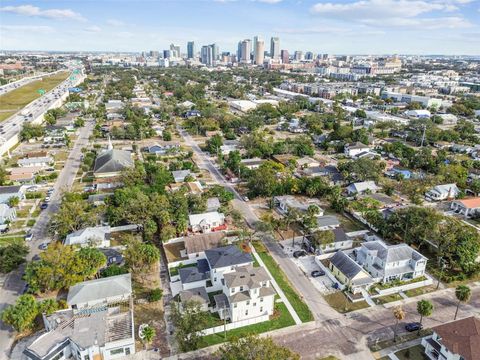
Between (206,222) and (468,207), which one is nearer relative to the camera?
(206,222)

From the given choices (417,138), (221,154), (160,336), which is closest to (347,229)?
(160,336)

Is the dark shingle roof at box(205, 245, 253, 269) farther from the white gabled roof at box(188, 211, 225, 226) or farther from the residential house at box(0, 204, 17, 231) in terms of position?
the residential house at box(0, 204, 17, 231)

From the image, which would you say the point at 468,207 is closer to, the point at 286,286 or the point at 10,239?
the point at 286,286

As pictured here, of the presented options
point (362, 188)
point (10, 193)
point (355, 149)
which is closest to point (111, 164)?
point (10, 193)

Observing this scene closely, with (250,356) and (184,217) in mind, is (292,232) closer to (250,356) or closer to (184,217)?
(184,217)

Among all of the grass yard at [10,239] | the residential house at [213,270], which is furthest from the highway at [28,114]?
the residential house at [213,270]
